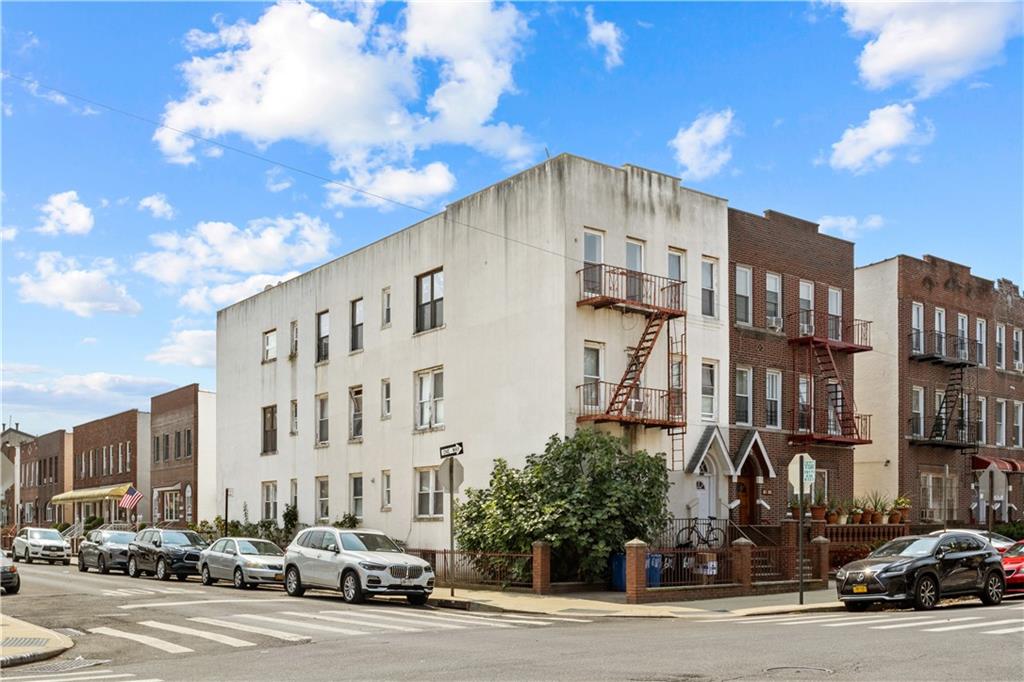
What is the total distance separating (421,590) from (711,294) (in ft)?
43.5

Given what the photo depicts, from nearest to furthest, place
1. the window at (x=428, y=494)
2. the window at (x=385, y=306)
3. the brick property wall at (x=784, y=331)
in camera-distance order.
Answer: the brick property wall at (x=784, y=331) → the window at (x=428, y=494) → the window at (x=385, y=306)

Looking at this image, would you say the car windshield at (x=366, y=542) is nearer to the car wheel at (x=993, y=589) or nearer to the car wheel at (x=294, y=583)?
the car wheel at (x=294, y=583)

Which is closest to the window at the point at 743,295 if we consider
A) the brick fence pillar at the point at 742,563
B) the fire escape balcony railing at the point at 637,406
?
the fire escape balcony railing at the point at 637,406

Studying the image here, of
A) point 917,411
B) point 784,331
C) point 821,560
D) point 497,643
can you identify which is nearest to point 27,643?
point 497,643

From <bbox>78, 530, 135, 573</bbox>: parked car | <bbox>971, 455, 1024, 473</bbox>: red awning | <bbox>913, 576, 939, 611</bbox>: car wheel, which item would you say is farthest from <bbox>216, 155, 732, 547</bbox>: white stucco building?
<bbox>971, 455, 1024, 473</bbox>: red awning

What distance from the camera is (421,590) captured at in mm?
23859

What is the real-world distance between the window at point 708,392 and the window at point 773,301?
3.24 m

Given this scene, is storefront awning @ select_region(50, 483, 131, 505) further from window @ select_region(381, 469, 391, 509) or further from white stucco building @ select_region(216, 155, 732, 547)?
window @ select_region(381, 469, 391, 509)

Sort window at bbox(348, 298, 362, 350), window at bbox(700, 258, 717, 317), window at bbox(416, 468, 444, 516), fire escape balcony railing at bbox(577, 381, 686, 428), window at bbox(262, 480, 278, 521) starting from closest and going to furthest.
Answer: fire escape balcony railing at bbox(577, 381, 686, 428) → window at bbox(700, 258, 717, 317) → window at bbox(416, 468, 444, 516) → window at bbox(348, 298, 362, 350) → window at bbox(262, 480, 278, 521)

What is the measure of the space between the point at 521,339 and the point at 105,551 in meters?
16.9

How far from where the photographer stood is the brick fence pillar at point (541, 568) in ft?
84.2

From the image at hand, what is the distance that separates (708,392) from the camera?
3206 cm

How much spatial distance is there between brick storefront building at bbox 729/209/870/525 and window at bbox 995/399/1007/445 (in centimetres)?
1084

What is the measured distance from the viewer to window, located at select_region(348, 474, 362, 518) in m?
37.6
